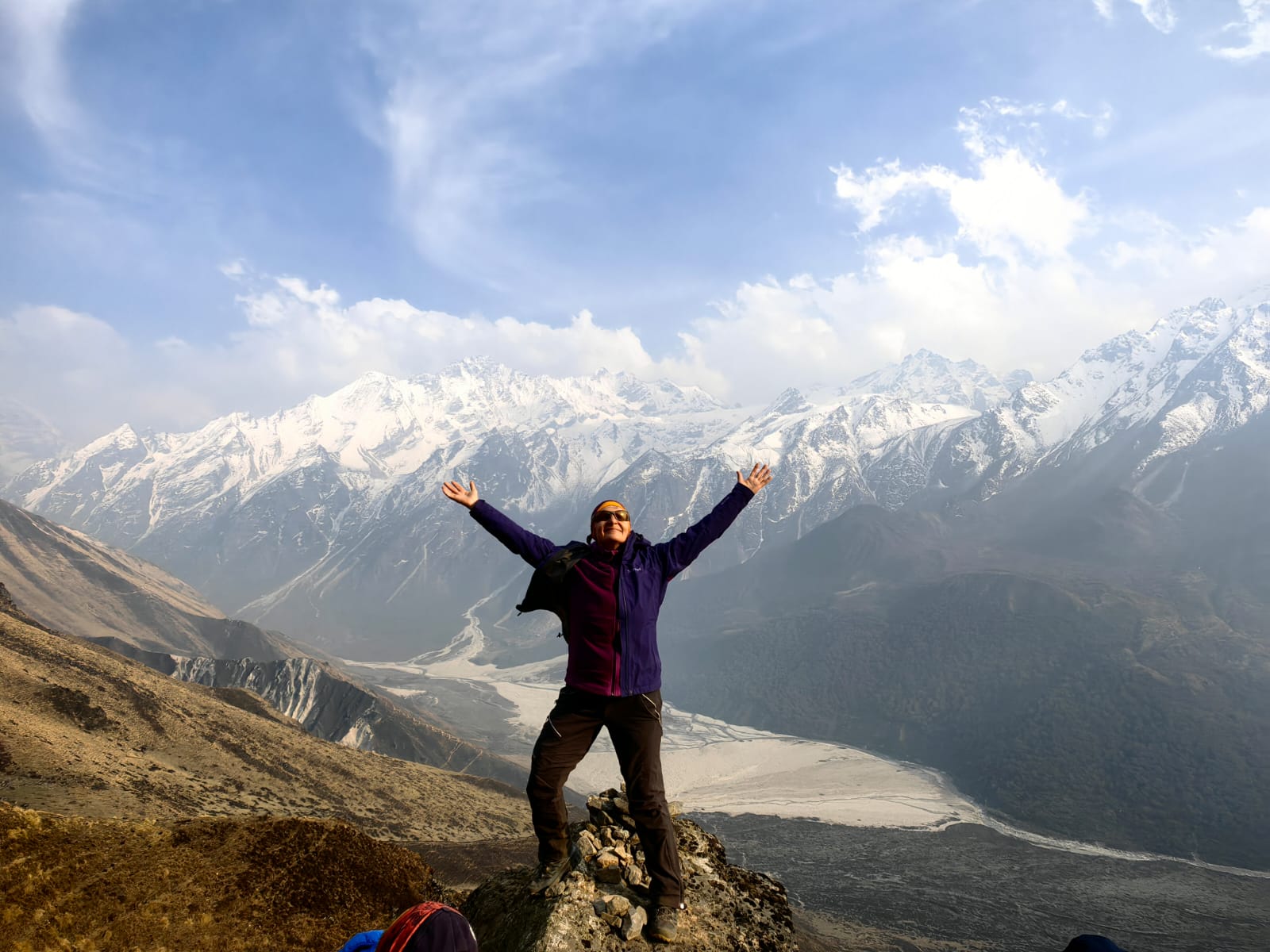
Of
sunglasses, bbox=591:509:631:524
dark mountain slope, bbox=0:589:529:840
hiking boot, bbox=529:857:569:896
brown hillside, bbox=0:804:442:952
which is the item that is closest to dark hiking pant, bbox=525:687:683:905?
hiking boot, bbox=529:857:569:896

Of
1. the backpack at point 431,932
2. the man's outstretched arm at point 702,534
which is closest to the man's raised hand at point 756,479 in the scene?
the man's outstretched arm at point 702,534

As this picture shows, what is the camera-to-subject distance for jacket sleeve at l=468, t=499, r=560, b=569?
7.46 m

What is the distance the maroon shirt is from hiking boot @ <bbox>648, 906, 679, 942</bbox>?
8.19 feet

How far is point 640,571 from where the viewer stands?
718cm

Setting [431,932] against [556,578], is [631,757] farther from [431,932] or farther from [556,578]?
[431,932]

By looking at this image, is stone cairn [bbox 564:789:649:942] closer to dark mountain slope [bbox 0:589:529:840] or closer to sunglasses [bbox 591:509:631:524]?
sunglasses [bbox 591:509:631:524]

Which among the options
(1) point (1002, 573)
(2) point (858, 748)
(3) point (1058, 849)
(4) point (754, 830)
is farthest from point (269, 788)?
(1) point (1002, 573)

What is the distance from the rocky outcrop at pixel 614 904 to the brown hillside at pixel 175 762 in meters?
28.1

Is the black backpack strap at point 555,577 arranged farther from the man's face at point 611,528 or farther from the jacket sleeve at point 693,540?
the jacket sleeve at point 693,540

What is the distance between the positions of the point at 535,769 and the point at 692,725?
198779 mm

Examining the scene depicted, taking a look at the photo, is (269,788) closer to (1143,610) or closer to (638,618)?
(638,618)

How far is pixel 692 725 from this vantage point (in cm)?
19462

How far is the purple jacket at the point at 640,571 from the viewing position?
6984mm

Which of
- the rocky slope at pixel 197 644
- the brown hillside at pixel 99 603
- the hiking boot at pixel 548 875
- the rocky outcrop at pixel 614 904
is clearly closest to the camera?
the rocky outcrop at pixel 614 904
